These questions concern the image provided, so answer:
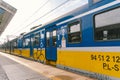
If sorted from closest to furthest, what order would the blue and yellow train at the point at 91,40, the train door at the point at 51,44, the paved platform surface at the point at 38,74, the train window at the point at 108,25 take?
the train window at the point at 108,25 → the blue and yellow train at the point at 91,40 → the paved platform surface at the point at 38,74 → the train door at the point at 51,44

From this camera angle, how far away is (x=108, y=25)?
6527 mm

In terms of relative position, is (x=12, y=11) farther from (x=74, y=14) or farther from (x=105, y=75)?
(x=105, y=75)

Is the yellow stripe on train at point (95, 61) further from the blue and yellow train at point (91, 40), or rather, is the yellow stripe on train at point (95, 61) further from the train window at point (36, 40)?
the train window at point (36, 40)

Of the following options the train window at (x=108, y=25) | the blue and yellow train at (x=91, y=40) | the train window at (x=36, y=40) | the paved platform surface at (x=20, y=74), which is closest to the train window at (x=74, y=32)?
the blue and yellow train at (x=91, y=40)

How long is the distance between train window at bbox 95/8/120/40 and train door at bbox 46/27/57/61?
181 inches

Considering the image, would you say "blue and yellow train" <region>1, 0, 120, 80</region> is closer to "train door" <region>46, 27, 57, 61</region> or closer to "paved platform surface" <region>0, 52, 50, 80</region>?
"train door" <region>46, 27, 57, 61</region>

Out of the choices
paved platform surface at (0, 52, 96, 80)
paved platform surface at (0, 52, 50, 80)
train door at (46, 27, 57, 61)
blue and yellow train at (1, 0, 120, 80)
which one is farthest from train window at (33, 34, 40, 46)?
blue and yellow train at (1, 0, 120, 80)

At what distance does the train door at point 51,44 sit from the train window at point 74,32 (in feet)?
7.09

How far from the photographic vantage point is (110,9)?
642 centimetres

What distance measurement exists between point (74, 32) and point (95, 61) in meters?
2.13

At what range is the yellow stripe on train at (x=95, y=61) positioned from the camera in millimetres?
6188

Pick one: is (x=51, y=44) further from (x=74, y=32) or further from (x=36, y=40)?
(x=36, y=40)

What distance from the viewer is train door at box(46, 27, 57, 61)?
11.5 m

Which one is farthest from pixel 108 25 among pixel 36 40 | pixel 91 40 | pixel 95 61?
pixel 36 40
